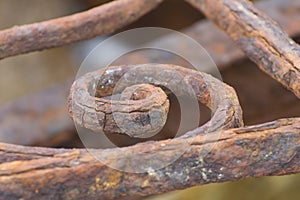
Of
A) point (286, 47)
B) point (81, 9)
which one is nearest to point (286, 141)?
point (286, 47)

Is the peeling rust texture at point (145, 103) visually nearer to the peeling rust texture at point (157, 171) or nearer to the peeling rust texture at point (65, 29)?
the peeling rust texture at point (157, 171)

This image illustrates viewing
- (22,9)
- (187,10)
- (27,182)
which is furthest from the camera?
(22,9)

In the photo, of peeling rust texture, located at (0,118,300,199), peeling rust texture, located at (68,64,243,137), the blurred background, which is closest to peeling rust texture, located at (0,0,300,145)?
the blurred background

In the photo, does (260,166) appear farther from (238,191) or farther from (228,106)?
(238,191)

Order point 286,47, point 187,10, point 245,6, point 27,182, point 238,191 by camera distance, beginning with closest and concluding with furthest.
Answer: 1. point 27,182
2. point 286,47
3. point 245,6
4. point 238,191
5. point 187,10

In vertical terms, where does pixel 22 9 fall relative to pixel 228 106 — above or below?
above

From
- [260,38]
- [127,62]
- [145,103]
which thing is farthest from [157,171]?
[127,62]

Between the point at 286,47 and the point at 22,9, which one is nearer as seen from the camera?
the point at 286,47
